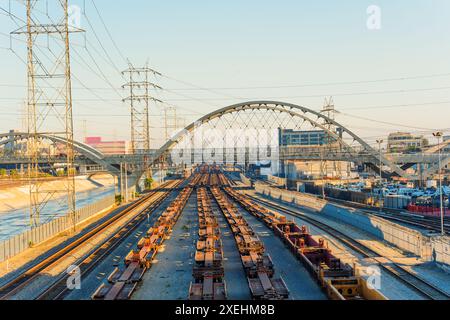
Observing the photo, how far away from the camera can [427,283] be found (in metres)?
17.7

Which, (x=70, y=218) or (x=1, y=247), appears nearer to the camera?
(x=1, y=247)

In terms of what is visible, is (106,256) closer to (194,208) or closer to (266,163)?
(194,208)

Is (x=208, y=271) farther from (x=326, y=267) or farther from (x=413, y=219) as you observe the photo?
(x=413, y=219)

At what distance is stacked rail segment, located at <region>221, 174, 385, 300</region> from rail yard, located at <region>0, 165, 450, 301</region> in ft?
0.11

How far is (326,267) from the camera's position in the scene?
60.1 ft

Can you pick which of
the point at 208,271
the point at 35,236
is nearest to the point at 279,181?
the point at 35,236

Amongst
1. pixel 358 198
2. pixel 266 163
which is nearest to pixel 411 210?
pixel 358 198

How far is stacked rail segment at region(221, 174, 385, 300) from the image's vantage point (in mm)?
13922

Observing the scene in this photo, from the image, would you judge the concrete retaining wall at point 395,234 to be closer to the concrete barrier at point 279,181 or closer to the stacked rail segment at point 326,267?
the stacked rail segment at point 326,267

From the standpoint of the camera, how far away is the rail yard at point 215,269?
14940 mm

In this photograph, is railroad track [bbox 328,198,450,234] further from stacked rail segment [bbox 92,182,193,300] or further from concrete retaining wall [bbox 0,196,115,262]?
concrete retaining wall [bbox 0,196,115,262]

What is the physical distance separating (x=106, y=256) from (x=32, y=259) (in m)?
4.52

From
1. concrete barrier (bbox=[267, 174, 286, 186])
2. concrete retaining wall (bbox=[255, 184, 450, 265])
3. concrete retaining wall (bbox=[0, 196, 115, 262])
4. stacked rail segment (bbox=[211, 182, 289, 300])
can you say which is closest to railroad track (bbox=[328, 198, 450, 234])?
concrete retaining wall (bbox=[255, 184, 450, 265])
